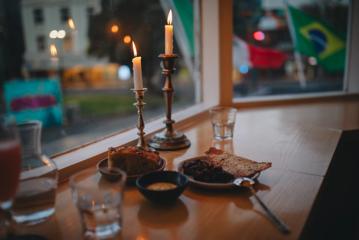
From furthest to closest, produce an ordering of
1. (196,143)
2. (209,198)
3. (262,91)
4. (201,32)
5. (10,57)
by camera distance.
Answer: (262,91)
(201,32)
(196,143)
(10,57)
(209,198)

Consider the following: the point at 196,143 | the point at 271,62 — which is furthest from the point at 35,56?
the point at 271,62

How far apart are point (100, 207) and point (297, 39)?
2.02 meters

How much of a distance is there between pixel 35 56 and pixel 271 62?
1706 mm

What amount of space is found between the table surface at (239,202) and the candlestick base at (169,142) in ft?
0.10

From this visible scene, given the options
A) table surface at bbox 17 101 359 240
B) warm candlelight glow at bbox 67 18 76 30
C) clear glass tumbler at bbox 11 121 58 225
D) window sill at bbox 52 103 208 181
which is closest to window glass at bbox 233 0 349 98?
window sill at bbox 52 103 208 181

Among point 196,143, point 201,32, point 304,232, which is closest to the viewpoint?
point 304,232

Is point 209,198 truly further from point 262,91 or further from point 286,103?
point 262,91

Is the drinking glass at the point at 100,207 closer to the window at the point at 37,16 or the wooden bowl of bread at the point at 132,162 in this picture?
the wooden bowl of bread at the point at 132,162

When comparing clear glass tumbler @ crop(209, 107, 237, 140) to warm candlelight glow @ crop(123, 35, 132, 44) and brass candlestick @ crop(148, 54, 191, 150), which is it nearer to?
brass candlestick @ crop(148, 54, 191, 150)

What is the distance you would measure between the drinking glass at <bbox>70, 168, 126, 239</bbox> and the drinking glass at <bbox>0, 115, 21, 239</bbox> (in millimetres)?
115

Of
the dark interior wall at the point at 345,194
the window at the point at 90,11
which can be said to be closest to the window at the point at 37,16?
the window at the point at 90,11

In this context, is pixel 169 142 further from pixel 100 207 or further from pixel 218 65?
pixel 218 65

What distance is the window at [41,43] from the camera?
1.45 meters

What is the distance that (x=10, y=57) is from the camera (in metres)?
1.18
